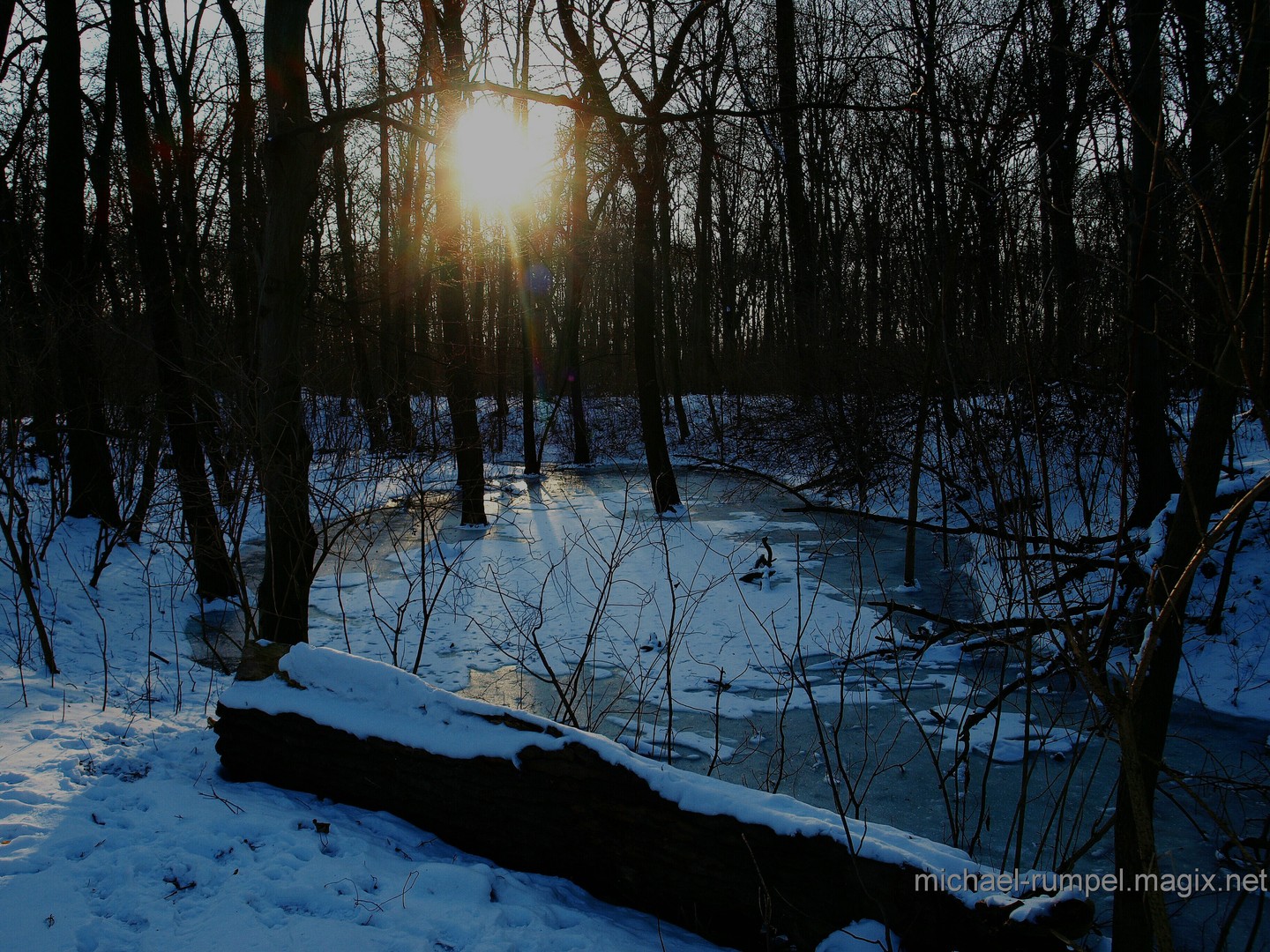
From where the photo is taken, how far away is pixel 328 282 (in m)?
22.3

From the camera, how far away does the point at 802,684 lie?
10.4 feet

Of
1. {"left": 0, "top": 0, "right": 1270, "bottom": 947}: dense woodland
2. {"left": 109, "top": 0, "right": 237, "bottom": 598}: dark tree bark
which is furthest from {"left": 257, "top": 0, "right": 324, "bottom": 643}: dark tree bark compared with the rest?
{"left": 109, "top": 0, "right": 237, "bottom": 598}: dark tree bark

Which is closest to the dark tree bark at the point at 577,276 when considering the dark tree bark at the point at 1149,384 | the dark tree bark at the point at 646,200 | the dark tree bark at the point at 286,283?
the dark tree bark at the point at 646,200

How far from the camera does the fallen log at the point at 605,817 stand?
2.58 metres

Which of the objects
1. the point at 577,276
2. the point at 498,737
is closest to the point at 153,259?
the point at 498,737

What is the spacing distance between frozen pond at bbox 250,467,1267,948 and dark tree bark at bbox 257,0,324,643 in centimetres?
45

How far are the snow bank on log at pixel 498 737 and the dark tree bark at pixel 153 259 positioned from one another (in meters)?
5.02

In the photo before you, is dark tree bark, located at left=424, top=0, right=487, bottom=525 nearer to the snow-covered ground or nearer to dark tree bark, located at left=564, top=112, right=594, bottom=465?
the snow-covered ground

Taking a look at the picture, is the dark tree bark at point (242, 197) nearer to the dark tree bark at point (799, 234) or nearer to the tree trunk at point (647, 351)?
the tree trunk at point (647, 351)

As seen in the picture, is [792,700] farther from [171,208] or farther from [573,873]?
[171,208]

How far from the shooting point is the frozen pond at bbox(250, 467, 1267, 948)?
3.92 meters

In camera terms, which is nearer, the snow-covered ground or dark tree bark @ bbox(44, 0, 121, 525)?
the snow-covered ground

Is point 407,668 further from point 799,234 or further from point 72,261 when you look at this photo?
point 799,234

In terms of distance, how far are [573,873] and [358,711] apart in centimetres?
114
